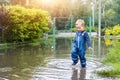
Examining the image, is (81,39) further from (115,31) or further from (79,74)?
(115,31)

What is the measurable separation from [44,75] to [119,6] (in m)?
44.3

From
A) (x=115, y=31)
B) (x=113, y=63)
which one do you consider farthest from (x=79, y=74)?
(x=115, y=31)

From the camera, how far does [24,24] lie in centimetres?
2519

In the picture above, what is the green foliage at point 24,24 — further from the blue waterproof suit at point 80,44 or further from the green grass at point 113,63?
the blue waterproof suit at point 80,44

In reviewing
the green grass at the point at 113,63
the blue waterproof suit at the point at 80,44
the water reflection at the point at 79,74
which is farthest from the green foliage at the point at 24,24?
the water reflection at the point at 79,74

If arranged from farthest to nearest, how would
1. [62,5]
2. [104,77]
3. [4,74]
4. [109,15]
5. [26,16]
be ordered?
1. [62,5]
2. [109,15]
3. [26,16]
4. [4,74]
5. [104,77]

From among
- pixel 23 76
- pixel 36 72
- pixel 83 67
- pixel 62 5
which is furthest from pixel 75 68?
pixel 62 5

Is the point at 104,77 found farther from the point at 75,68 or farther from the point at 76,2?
the point at 76,2

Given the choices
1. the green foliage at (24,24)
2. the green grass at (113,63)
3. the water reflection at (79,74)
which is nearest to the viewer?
the water reflection at (79,74)

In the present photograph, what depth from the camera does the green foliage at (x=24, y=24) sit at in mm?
24022

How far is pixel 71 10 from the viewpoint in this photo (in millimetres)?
57406

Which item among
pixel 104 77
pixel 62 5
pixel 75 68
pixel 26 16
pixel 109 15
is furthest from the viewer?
pixel 62 5

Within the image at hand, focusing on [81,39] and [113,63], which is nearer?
[81,39]

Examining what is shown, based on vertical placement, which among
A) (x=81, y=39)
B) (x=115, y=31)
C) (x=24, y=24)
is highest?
(x=24, y=24)
